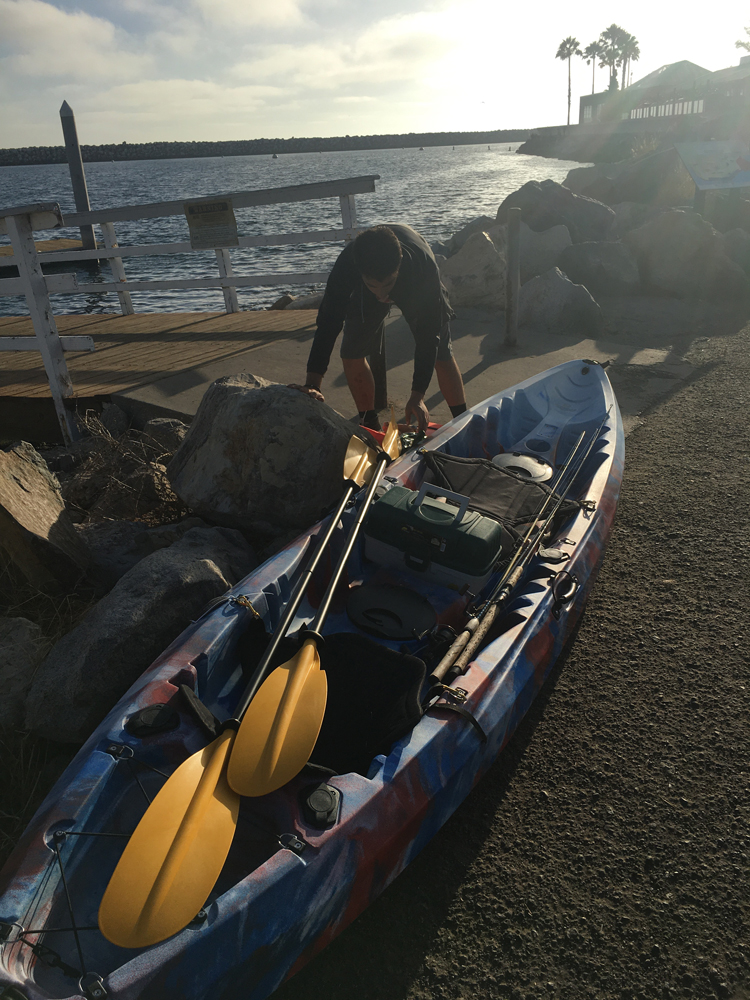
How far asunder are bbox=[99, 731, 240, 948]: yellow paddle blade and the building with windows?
36.7m

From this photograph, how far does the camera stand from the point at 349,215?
7.94m

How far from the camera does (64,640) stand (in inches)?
126

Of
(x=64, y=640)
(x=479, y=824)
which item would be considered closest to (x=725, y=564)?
(x=479, y=824)

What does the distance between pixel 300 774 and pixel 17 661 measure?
1799mm

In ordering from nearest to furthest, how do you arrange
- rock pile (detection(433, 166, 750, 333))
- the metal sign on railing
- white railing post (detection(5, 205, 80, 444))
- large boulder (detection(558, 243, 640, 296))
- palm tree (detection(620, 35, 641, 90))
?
white railing post (detection(5, 205, 80, 444)) < the metal sign on railing < rock pile (detection(433, 166, 750, 333)) < large boulder (detection(558, 243, 640, 296)) < palm tree (detection(620, 35, 641, 90))

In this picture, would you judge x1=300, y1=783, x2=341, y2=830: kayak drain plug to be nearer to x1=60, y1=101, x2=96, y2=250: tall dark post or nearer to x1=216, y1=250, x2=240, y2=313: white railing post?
x1=216, y1=250, x2=240, y2=313: white railing post

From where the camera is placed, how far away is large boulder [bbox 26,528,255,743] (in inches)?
115

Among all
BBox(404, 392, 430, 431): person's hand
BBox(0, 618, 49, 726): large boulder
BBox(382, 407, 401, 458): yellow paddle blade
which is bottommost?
BBox(0, 618, 49, 726): large boulder

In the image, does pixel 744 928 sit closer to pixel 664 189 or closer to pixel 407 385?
pixel 407 385

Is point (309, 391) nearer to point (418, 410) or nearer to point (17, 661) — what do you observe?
point (418, 410)

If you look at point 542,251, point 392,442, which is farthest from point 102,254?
point 542,251

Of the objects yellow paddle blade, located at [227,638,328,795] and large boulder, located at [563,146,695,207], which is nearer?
yellow paddle blade, located at [227,638,328,795]

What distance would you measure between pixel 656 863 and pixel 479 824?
0.69 m

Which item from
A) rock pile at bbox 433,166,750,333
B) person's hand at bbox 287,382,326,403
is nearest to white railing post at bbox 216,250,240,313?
rock pile at bbox 433,166,750,333
